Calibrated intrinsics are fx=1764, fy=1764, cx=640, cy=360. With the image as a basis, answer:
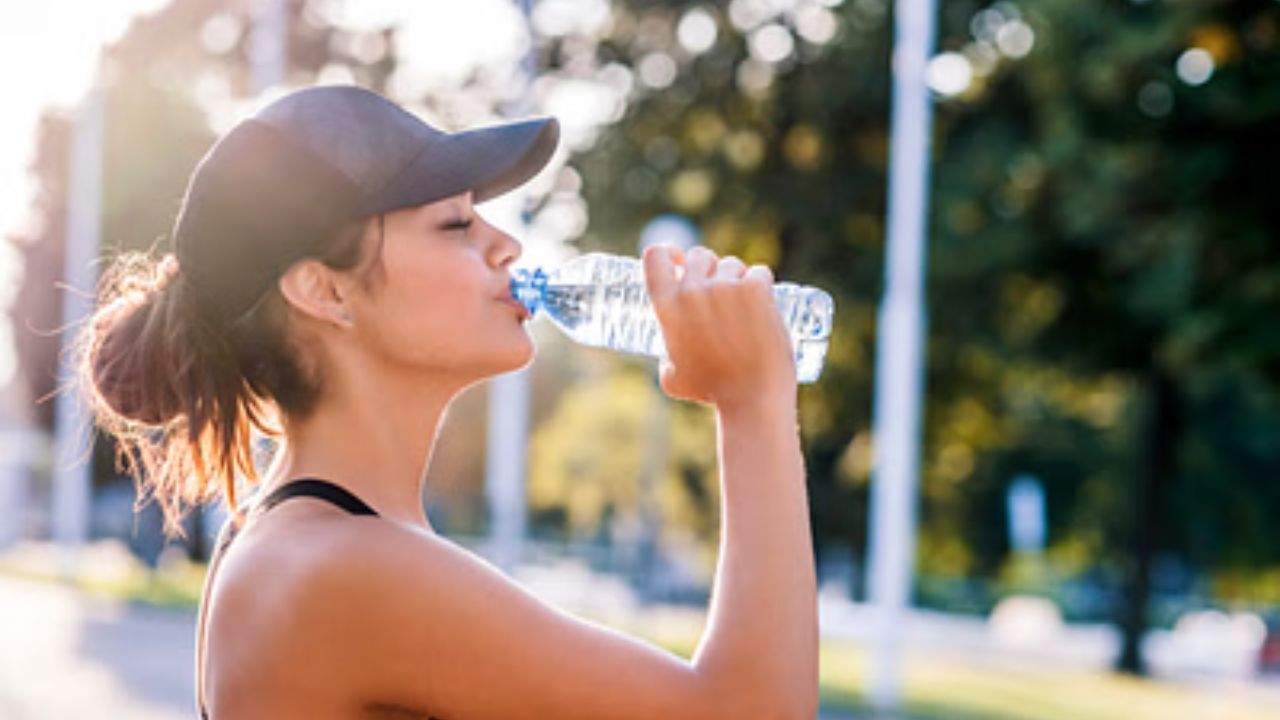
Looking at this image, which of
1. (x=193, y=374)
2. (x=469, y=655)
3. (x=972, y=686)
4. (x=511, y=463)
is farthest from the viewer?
(x=511, y=463)

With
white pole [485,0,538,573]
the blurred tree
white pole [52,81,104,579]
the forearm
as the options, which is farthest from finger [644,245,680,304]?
white pole [52,81,104,579]

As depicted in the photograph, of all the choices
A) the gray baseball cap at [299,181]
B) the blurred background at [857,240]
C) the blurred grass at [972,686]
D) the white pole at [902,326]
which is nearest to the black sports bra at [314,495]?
the gray baseball cap at [299,181]

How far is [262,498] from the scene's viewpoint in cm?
199

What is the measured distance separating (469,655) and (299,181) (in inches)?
22.3

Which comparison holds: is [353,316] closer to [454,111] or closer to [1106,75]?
[1106,75]

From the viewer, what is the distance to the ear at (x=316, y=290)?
198cm

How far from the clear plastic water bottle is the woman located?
51 cm

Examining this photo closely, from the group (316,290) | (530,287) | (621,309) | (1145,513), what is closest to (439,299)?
(316,290)

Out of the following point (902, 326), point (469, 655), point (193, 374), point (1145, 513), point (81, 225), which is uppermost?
point (81, 225)

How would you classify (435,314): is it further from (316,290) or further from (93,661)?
(93,661)

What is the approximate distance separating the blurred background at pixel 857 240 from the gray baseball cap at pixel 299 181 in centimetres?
639

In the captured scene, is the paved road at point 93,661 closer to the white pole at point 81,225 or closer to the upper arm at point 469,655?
the white pole at point 81,225

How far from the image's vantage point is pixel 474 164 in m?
1.99

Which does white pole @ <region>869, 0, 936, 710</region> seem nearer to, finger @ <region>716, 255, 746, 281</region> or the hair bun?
the hair bun
